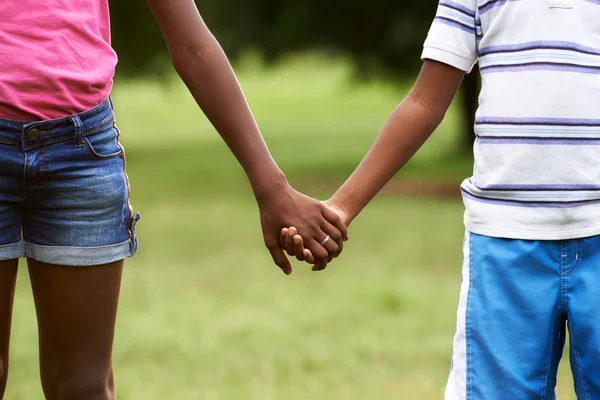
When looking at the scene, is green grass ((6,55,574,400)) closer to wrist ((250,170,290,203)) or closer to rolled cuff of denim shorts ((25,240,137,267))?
wrist ((250,170,290,203))

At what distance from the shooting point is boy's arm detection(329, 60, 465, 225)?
288 centimetres

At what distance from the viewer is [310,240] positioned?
3328 mm

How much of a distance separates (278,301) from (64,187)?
479cm

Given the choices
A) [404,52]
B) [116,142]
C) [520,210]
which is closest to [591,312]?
[520,210]

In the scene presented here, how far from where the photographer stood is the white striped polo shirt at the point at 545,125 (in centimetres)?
265

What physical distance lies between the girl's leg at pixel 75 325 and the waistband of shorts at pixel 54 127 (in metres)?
0.33

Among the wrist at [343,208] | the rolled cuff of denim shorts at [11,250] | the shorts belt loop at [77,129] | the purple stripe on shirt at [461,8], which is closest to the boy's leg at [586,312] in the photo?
the purple stripe on shirt at [461,8]

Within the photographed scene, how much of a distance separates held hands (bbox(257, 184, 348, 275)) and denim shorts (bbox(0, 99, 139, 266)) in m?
0.67

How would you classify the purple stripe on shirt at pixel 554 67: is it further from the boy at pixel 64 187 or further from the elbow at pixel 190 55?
the boy at pixel 64 187

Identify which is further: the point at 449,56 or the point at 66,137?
the point at 449,56

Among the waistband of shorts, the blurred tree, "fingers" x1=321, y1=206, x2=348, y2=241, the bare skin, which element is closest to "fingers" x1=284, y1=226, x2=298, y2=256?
"fingers" x1=321, y1=206, x2=348, y2=241

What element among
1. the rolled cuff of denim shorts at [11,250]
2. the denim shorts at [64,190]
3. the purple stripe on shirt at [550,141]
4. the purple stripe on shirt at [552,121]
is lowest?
the rolled cuff of denim shorts at [11,250]

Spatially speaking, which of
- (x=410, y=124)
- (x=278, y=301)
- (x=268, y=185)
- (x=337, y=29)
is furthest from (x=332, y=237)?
(x=337, y=29)

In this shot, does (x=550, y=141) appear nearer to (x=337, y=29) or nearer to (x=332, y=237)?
(x=332, y=237)
